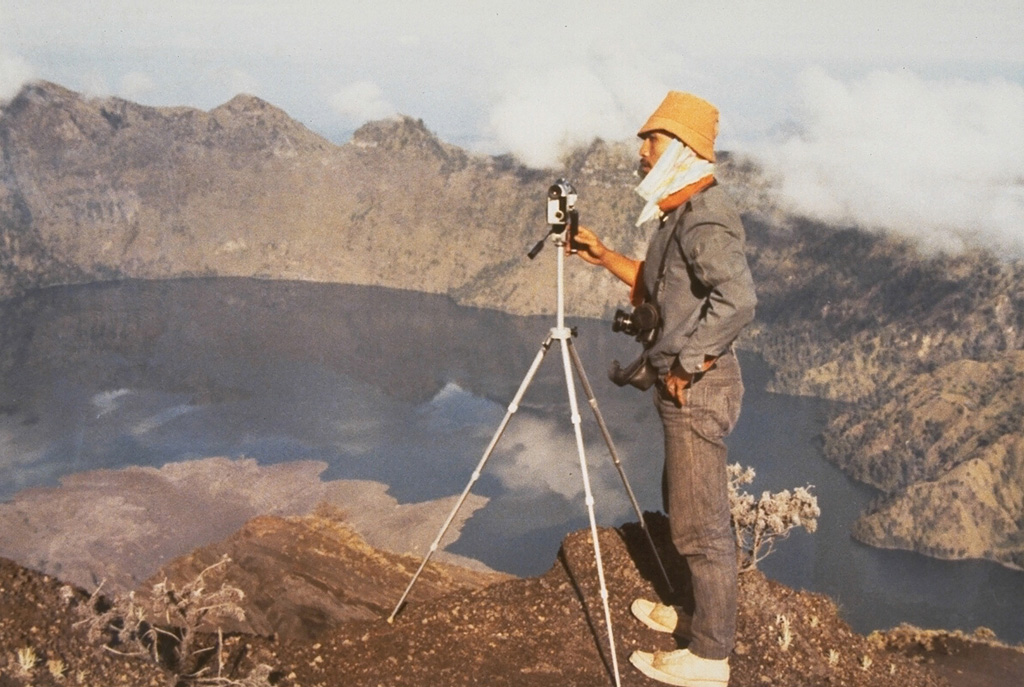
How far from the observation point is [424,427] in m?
142

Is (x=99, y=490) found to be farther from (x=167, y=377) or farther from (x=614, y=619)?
(x=614, y=619)

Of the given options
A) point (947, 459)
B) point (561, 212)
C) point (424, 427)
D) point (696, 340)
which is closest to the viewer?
point (696, 340)

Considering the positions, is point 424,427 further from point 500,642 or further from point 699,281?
point 699,281

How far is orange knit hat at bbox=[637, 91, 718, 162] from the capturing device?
5352 mm

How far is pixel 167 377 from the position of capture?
546 feet

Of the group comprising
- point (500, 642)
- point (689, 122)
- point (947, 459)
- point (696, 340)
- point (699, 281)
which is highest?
point (689, 122)

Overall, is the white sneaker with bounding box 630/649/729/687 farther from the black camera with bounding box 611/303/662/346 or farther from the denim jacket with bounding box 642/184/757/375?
the black camera with bounding box 611/303/662/346

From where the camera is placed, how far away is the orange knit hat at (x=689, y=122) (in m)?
5.35


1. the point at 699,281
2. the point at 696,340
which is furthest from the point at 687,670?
the point at 699,281

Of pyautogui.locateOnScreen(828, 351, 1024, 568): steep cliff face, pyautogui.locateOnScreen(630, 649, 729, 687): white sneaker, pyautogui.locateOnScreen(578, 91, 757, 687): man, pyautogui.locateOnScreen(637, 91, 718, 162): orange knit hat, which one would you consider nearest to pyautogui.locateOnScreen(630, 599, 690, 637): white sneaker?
pyautogui.locateOnScreen(630, 649, 729, 687): white sneaker

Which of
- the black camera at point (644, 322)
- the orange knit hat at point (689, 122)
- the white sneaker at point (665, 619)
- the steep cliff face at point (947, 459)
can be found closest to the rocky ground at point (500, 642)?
the white sneaker at point (665, 619)

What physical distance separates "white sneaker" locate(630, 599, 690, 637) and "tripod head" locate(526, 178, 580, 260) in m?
3.27

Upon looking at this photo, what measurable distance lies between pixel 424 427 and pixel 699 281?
13912 cm

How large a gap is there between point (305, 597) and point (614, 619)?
29199 mm
